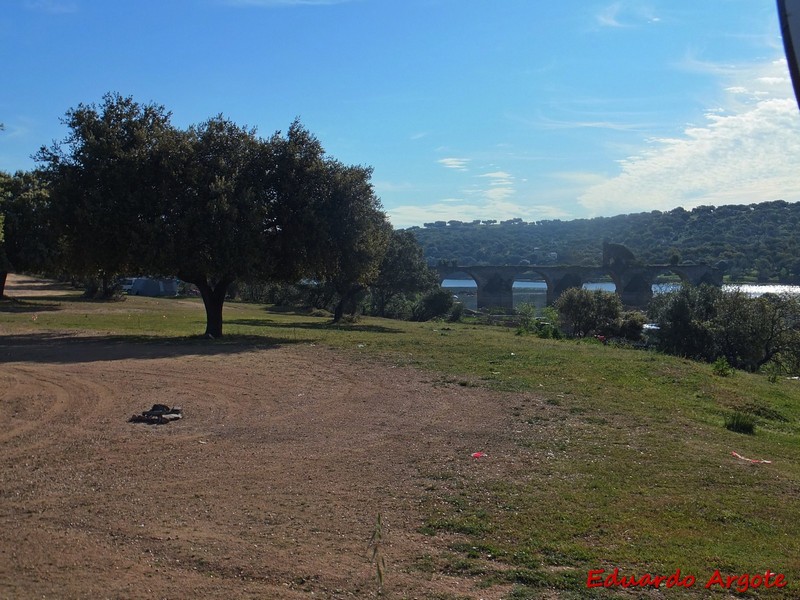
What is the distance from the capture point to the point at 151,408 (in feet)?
35.7

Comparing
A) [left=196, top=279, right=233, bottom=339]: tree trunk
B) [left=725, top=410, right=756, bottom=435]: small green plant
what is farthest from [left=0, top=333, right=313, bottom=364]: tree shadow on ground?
[left=725, top=410, right=756, bottom=435]: small green plant

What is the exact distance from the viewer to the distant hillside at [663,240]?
9600 centimetres

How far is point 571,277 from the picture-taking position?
288ft

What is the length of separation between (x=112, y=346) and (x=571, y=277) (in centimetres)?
A: 7386

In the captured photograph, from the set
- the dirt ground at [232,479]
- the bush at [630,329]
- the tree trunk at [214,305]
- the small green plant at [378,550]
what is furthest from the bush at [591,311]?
the small green plant at [378,550]

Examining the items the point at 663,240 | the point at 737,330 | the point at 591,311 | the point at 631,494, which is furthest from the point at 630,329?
the point at 663,240

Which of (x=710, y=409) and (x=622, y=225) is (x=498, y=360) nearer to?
(x=710, y=409)

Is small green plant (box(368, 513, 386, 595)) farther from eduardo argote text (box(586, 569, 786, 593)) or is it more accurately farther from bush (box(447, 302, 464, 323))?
bush (box(447, 302, 464, 323))

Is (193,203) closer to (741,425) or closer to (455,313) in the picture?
(741,425)

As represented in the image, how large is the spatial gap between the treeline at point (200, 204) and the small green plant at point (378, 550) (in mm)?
16310

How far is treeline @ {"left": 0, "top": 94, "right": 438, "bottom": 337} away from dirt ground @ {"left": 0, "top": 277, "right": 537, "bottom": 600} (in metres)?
7.38

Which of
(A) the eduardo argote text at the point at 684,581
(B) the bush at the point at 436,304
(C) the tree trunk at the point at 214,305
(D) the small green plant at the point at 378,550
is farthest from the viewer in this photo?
(B) the bush at the point at 436,304

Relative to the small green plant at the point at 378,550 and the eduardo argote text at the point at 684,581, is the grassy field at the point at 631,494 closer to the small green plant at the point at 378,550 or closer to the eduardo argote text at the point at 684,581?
the eduardo argote text at the point at 684,581

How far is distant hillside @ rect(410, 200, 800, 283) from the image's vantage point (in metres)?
96.0
